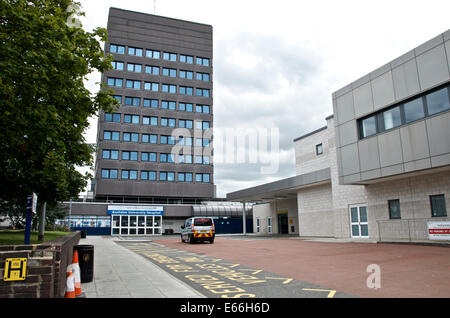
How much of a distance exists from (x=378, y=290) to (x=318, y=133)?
25.4 m

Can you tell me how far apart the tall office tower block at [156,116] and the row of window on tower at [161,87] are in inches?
2.5

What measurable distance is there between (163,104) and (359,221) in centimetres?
4197

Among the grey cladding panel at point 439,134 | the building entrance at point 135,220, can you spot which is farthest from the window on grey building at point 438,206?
the building entrance at point 135,220

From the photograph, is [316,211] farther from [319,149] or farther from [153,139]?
[153,139]

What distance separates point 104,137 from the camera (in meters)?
54.0

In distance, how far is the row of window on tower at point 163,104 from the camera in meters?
56.7

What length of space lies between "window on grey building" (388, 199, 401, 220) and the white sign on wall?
275cm

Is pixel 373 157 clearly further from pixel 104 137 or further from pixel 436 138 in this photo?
pixel 104 137

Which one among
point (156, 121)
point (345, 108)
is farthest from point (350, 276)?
point (156, 121)

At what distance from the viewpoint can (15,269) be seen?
5.91 m

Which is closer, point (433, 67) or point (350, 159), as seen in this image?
point (433, 67)

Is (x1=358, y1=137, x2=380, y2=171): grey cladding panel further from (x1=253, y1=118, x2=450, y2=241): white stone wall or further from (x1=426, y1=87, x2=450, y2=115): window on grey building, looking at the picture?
(x1=426, y1=87, x2=450, y2=115): window on grey building

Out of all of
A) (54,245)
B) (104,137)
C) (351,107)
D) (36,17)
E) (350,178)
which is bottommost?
(54,245)
